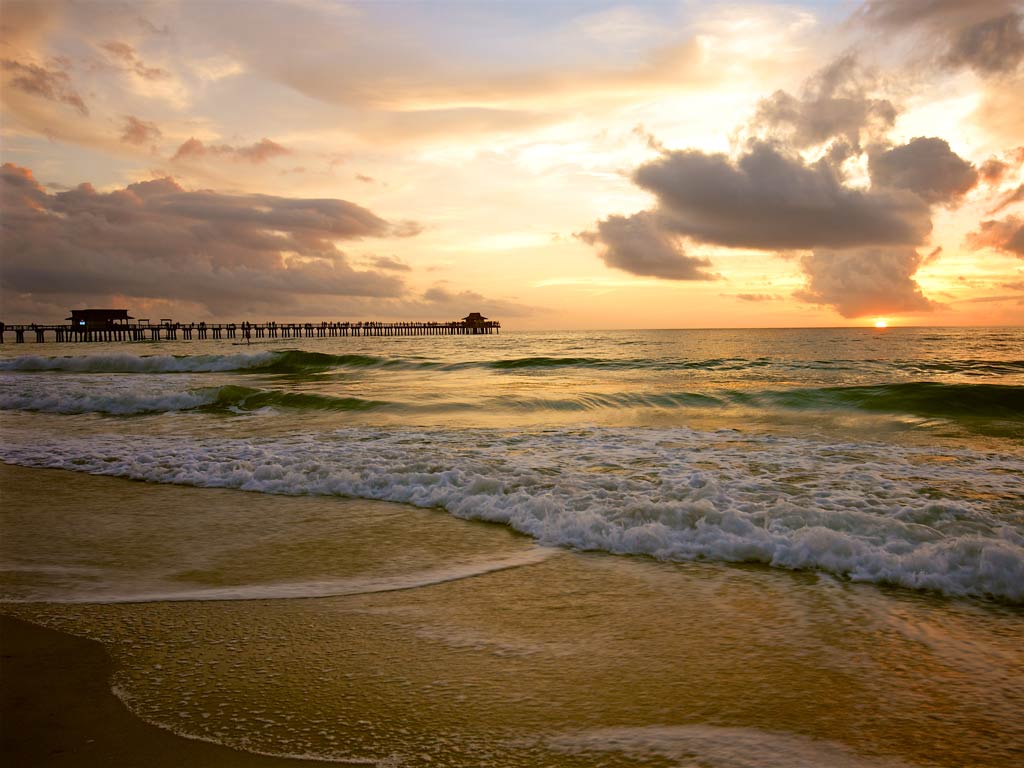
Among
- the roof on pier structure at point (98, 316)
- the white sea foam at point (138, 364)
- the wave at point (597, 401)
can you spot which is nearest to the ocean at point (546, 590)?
the wave at point (597, 401)

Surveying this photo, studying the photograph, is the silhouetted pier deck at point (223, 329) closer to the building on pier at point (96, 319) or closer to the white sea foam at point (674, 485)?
the building on pier at point (96, 319)

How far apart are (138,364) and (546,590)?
33790 mm

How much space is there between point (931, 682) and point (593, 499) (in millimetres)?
3421

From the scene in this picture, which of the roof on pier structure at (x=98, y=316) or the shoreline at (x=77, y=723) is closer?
the shoreline at (x=77, y=723)

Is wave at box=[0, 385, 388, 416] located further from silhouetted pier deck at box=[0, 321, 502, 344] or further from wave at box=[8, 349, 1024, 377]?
silhouetted pier deck at box=[0, 321, 502, 344]

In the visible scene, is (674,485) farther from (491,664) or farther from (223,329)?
(223,329)

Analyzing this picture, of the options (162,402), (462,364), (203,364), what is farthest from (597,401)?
(203,364)

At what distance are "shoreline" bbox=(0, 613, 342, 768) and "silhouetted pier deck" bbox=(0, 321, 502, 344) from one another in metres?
89.8

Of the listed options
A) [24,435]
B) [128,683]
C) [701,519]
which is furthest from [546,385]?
[128,683]

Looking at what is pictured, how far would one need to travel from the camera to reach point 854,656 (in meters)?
3.39

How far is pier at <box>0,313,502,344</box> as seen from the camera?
80750 mm

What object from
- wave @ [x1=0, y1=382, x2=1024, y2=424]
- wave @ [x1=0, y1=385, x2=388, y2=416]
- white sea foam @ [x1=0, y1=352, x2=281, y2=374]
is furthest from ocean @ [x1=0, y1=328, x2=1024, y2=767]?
white sea foam @ [x1=0, y1=352, x2=281, y2=374]

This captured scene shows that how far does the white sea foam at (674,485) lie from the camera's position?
494cm

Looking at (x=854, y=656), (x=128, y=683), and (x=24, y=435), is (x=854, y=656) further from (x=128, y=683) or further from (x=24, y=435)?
(x=24, y=435)
